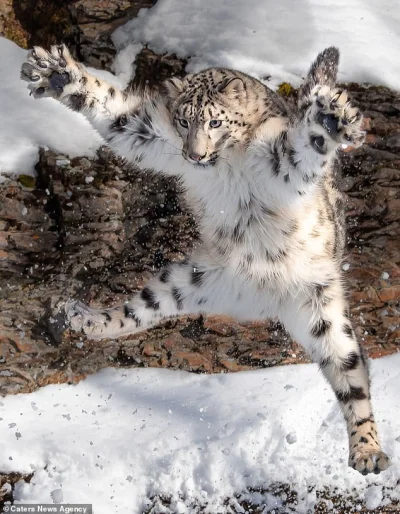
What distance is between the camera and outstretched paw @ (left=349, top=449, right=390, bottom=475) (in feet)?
14.9

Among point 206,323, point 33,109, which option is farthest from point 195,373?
point 33,109

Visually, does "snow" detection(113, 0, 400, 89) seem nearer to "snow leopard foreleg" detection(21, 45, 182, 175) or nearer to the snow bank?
the snow bank

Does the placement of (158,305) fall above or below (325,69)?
below

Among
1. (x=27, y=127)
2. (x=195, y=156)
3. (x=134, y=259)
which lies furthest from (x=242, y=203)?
(x=27, y=127)

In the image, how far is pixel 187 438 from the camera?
5.66 m

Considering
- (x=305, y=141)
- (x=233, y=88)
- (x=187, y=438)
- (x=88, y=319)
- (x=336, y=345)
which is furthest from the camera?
(x=187, y=438)

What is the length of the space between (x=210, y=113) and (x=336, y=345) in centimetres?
183

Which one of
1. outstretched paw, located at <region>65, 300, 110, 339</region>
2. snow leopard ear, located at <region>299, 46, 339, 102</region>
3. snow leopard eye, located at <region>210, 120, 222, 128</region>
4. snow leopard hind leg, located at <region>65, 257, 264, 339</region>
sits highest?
snow leopard ear, located at <region>299, 46, 339, 102</region>

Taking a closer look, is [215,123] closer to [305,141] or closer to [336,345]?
[305,141]

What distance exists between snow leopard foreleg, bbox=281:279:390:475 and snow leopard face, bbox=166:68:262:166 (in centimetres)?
126

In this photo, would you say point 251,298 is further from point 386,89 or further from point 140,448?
point 386,89

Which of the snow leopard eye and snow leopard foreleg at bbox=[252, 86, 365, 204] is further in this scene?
the snow leopard eye

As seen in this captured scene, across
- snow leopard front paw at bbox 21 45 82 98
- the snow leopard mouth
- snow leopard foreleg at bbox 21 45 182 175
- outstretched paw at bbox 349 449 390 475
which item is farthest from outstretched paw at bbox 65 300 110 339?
outstretched paw at bbox 349 449 390 475

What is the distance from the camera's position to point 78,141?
6.13m
